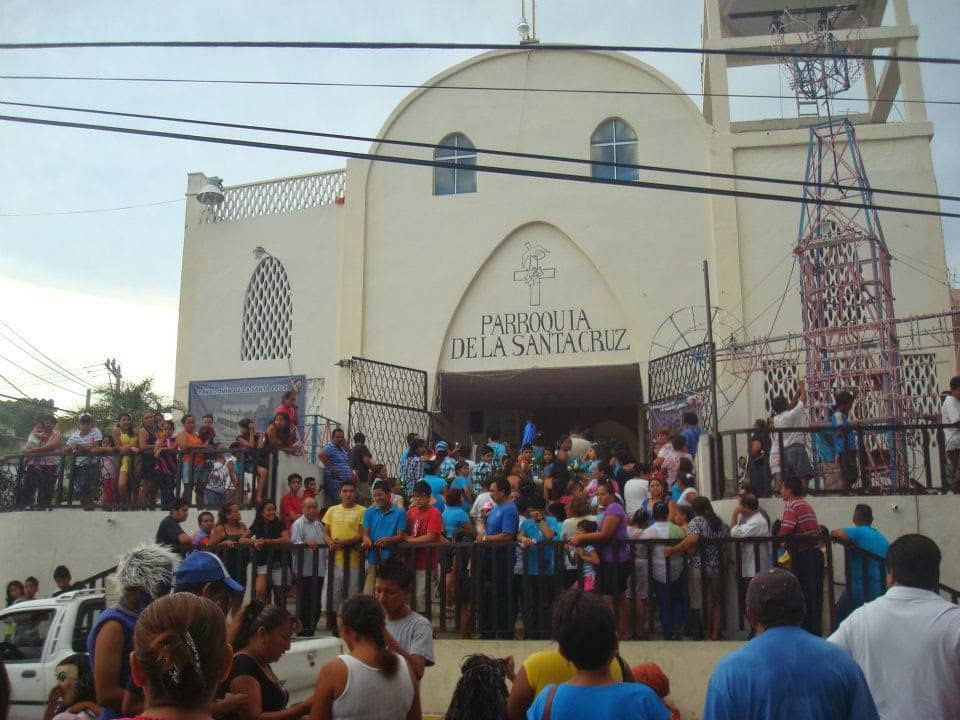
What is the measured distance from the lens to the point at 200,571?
5.00 metres

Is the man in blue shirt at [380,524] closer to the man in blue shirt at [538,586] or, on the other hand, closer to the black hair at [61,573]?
the man in blue shirt at [538,586]

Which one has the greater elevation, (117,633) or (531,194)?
(531,194)

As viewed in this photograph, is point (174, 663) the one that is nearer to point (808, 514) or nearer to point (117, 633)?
point (117, 633)

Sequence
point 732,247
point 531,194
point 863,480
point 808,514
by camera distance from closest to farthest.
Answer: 1. point 808,514
2. point 863,480
3. point 732,247
4. point 531,194

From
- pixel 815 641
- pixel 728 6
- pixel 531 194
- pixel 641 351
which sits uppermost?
pixel 728 6

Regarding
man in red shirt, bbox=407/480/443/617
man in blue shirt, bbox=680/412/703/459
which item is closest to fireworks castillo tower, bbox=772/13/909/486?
man in blue shirt, bbox=680/412/703/459

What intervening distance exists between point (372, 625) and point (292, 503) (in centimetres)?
817

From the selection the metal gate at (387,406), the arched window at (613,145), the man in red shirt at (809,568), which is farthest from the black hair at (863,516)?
the arched window at (613,145)

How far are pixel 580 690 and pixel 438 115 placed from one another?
58.4ft

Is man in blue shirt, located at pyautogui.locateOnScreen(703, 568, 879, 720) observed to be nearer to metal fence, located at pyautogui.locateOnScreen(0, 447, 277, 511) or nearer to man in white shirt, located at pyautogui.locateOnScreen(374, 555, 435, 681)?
man in white shirt, located at pyautogui.locateOnScreen(374, 555, 435, 681)

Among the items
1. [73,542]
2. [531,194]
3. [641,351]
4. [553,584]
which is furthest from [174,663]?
[531,194]

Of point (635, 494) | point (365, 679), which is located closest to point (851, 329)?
point (635, 494)

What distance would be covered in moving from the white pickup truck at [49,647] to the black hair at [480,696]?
3.74 metres

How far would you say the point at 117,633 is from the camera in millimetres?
4570
